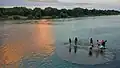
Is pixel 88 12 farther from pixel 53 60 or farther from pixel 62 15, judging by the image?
pixel 53 60

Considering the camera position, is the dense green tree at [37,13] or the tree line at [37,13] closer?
A: the tree line at [37,13]

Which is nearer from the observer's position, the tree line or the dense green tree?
the tree line

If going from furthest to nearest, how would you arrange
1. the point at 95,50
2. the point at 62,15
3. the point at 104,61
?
the point at 62,15 → the point at 95,50 → the point at 104,61

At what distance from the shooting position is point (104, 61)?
21.9m

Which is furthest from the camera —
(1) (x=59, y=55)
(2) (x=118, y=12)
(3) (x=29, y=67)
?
(2) (x=118, y=12)

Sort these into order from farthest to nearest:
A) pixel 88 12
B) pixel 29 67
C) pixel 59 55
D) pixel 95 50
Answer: pixel 88 12
pixel 95 50
pixel 59 55
pixel 29 67

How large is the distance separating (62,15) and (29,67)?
70.1 meters

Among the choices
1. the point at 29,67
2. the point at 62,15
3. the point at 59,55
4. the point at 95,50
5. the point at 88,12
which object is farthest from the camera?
the point at 88,12

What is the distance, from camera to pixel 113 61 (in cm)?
2192

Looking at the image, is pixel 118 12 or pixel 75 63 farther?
pixel 118 12

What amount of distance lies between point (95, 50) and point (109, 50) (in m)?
1.71

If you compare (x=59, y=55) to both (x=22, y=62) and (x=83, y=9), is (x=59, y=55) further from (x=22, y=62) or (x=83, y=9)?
(x=83, y=9)

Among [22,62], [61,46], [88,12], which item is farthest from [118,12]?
[22,62]

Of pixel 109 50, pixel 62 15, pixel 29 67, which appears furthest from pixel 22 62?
pixel 62 15
